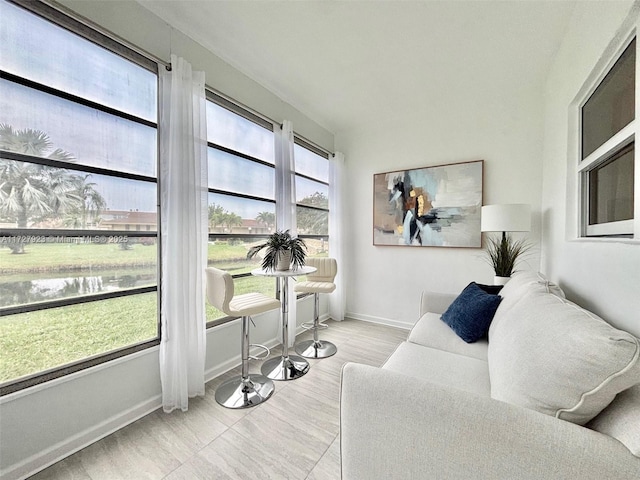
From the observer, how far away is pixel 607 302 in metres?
1.20

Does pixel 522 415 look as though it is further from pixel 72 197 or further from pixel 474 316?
pixel 72 197

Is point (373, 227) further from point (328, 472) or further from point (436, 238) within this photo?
point (328, 472)

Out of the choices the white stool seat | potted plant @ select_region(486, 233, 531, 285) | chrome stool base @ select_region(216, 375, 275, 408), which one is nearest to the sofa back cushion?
potted plant @ select_region(486, 233, 531, 285)

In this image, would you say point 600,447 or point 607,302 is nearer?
Result: point 600,447

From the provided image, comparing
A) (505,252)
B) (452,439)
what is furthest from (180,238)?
(505,252)

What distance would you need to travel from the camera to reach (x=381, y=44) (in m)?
2.21

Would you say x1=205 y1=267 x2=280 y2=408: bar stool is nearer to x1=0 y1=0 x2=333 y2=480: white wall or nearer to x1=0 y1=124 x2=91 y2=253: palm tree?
x1=0 y1=0 x2=333 y2=480: white wall

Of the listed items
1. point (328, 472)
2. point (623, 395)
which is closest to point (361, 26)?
point (623, 395)

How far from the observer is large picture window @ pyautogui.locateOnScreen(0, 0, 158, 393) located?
1.36 metres

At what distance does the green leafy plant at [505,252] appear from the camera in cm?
262

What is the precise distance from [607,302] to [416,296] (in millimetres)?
2316

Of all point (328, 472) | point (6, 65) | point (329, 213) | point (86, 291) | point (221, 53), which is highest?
point (221, 53)

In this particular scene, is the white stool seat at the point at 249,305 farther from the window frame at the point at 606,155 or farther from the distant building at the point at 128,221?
the window frame at the point at 606,155

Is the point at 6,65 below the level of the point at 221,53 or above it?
below
